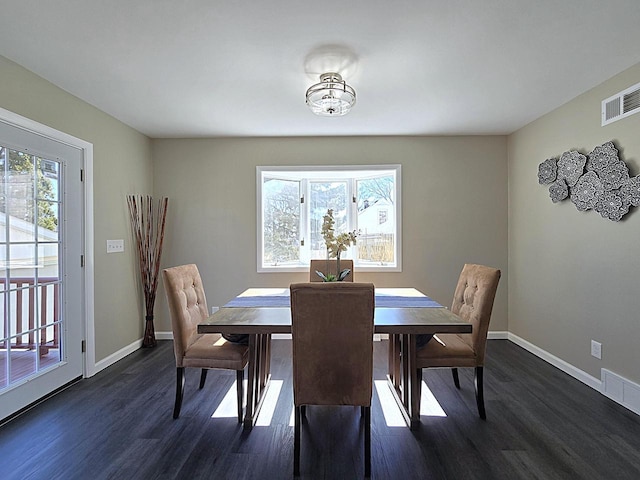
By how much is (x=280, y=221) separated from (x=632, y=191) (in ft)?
11.0

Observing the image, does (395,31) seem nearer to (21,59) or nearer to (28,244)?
(21,59)

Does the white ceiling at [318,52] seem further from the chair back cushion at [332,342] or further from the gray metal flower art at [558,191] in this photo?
the chair back cushion at [332,342]

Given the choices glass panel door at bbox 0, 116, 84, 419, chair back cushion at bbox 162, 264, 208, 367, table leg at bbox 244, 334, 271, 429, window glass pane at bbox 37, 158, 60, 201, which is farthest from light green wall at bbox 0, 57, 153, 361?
table leg at bbox 244, 334, 271, 429

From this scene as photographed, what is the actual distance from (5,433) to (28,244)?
1.24 meters

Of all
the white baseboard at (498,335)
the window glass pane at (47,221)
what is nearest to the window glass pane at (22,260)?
the window glass pane at (47,221)

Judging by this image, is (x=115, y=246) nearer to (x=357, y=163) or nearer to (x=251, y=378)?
(x=251, y=378)

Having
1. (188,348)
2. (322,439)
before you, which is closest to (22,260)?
(188,348)

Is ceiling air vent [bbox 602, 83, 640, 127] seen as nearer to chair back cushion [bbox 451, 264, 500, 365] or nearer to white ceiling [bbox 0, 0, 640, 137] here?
white ceiling [bbox 0, 0, 640, 137]

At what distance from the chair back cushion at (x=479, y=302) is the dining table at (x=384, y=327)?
217 mm

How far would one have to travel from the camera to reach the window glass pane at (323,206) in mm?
4512

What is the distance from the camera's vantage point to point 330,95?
8.21 feet

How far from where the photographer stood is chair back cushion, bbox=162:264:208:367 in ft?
7.82

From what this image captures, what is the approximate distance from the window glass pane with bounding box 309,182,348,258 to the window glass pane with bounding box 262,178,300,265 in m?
0.19

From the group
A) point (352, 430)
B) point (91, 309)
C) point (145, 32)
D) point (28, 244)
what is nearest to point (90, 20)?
point (145, 32)
